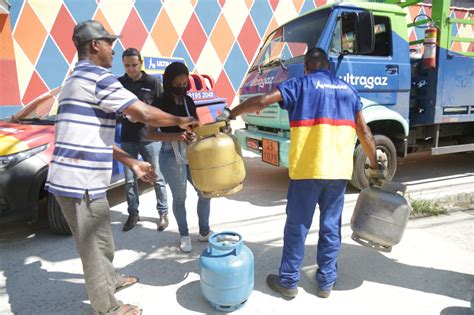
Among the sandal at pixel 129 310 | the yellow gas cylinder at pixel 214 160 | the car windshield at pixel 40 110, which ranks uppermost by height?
the car windshield at pixel 40 110

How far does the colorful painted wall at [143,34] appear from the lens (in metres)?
8.06

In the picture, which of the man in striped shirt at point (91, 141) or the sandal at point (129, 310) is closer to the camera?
the man in striped shirt at point (91, 141)

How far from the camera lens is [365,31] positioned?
4.31 meters

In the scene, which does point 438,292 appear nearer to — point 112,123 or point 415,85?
point 112,123

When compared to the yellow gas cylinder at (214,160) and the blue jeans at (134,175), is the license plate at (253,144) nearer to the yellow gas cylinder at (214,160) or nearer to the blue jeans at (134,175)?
the blue jeans at (134,175)

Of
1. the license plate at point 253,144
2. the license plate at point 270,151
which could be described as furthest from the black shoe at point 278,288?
the license plate at point 253,144

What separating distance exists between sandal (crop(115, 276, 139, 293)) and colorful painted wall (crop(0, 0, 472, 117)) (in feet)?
22.3

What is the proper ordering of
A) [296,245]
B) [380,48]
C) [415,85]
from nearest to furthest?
[296,245]
[380,48]
[415,85]

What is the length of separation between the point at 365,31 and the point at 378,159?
162cm

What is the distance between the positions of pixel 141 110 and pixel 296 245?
57.5 inches

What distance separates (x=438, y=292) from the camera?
110 inches

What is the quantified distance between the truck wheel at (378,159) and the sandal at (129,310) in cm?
330

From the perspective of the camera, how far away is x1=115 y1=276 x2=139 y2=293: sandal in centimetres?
290

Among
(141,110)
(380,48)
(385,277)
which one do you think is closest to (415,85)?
(380,48)
